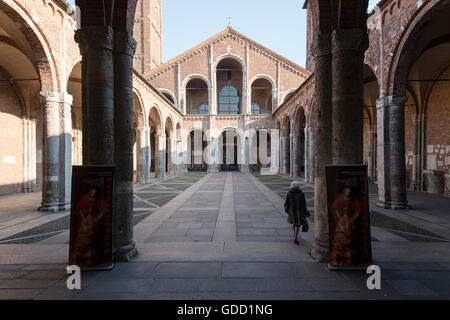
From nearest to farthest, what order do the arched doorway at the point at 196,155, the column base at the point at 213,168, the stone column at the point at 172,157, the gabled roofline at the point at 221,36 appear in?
the stone column at the point at 172,157 → the column base at the point at 213,168 → the gabled roofline at the point at 221,36 → the arched doorway at the point at 196,155

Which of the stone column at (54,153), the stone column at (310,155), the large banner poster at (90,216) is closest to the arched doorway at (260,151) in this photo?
the stone column at (310,155)

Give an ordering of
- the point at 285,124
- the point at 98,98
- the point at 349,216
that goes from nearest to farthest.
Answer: the point at 349,216, the point at 98,98, the point at 285,124

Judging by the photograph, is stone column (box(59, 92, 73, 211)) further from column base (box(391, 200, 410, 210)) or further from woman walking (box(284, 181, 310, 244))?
column base (box(391, 200, 410, 210))

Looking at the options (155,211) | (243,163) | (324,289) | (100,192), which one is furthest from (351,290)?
(243,163)

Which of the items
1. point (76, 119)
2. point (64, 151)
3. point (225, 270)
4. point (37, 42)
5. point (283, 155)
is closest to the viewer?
point (225, 270)

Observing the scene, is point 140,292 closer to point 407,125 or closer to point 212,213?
point 212,213

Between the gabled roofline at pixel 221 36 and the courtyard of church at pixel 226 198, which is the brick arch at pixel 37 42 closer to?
the courtyard of church at pixel 226 198

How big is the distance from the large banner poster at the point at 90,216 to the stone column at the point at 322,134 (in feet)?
11.6

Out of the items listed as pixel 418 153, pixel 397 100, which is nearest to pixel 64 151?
pixel 397 100

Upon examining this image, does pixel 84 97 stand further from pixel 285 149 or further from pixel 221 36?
pixel 221 36

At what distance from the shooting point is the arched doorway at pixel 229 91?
3516 cm

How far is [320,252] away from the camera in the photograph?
14.5 ft

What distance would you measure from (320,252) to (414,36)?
8.24 m
